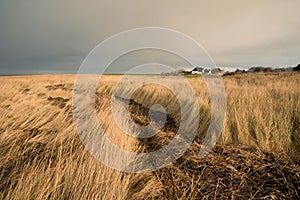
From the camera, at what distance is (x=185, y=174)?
2.53m

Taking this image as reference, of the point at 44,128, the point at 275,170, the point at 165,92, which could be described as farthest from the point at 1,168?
the point at 165,92

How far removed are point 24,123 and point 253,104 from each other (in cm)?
460

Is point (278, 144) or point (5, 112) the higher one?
point (5, 112)

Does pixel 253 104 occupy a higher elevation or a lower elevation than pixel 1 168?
higher

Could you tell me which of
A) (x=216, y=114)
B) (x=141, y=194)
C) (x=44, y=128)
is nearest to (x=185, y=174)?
(x=141, y=194)

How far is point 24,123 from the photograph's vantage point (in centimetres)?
351

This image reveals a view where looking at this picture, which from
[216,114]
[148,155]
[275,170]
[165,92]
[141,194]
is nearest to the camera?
[141,194]

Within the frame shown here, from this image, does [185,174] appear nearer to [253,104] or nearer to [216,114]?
[216,114]

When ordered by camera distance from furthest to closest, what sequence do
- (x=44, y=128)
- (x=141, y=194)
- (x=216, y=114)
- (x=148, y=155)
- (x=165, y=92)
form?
1. (x=165, y=92)
2. (x=216, y=114)
3. (x=44, y=128)
4. (x=148, y=155)
5. (x=141, y=194)

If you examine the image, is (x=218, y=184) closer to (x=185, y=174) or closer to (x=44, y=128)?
(x=185, y=174)

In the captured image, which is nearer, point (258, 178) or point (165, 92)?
point (258, 178)

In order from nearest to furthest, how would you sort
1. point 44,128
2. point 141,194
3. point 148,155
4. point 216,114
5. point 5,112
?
point 141,194 < point 148,155 < point 44,128 < point 5,112 < point 216,114

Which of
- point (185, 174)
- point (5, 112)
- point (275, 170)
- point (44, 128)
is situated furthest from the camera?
point (5, 112)

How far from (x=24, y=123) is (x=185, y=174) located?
2.43 m
